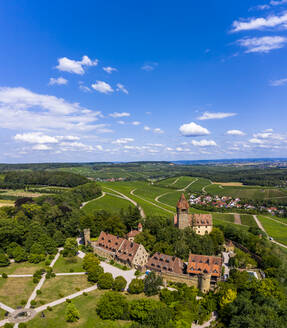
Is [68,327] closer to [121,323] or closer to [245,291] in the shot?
[121,323]

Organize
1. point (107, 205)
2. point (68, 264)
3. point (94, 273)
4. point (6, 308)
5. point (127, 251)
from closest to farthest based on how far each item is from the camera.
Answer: point (6, 308) < point (94, 273) < point (127, 251) < point (68, 264) < point (107, 205)

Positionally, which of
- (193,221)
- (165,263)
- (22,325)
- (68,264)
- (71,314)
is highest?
(193,221)

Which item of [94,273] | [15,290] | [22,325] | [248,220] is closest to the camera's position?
[22,325]

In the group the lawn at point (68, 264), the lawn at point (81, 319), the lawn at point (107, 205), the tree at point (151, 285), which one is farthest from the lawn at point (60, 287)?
the lawn at point (107, 205)

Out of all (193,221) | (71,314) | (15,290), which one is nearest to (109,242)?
(15,290)

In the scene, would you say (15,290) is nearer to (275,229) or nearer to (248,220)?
(275,229)

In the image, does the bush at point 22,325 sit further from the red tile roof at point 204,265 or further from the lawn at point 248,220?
the lawn at point 248,220
